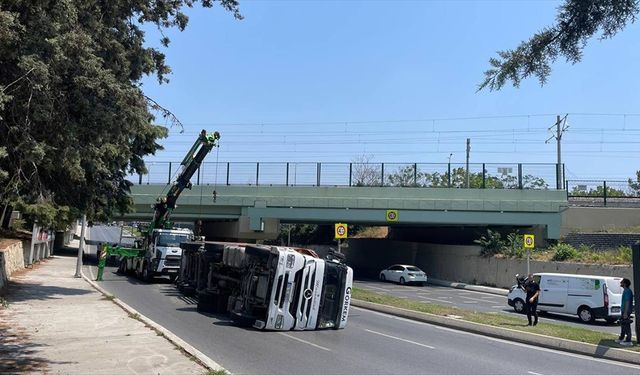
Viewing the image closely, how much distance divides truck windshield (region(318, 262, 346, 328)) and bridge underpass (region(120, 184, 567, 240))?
2774cm

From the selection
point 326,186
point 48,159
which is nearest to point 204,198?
point 326,186

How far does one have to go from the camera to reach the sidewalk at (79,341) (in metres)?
9.21

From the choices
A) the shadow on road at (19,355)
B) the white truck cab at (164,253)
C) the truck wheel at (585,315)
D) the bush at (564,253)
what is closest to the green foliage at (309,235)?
the bush at (564,253)

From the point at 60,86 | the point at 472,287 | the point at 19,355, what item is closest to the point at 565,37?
the point at 60,86

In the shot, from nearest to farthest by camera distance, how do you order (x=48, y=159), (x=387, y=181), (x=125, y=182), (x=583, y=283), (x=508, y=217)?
(x=48, y=159), (x=583, y=283), (x=125, y=182), (x=508, y=217), (x=387, y=181)

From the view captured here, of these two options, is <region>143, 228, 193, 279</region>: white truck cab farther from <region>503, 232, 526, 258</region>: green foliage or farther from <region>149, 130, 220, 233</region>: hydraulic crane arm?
<region>503, 232, 526, 258</region>: green foliage

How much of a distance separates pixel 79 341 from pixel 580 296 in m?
18.8

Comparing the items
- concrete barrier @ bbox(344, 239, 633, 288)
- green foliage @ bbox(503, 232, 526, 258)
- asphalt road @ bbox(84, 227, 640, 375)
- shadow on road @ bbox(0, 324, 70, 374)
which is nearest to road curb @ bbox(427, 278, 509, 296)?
concrete barrier @ bbox(344, 239, 633, 288)

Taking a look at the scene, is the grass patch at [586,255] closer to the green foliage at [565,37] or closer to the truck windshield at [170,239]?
the truck windshield at [170,239]

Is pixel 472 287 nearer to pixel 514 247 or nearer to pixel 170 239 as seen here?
pixel 514 247

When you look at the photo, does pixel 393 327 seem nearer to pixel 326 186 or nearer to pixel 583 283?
pixel 583 283

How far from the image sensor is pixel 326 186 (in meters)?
45.0

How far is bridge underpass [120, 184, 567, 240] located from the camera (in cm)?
4238

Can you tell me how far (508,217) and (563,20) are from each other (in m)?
39.0
